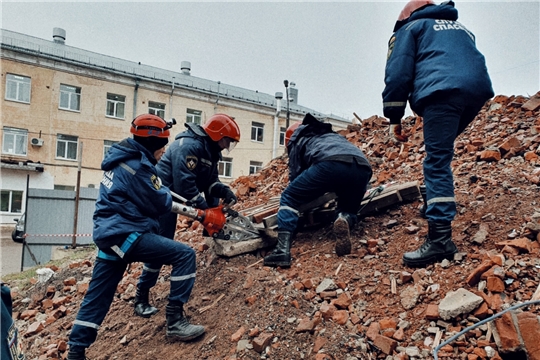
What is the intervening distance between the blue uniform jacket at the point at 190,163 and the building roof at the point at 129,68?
759 inches

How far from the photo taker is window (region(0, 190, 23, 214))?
1900 centimetres

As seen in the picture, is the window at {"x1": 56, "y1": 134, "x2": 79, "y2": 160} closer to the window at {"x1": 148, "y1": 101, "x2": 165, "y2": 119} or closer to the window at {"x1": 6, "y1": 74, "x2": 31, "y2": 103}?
the window at {"x1": 6, "y1": 74, "x2": 31, "y2": 103}

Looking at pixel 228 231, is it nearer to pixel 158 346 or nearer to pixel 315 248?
pixel 315 248

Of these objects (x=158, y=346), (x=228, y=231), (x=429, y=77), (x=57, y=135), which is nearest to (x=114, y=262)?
(x=158, y=346)

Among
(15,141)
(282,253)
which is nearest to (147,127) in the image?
(282,253)

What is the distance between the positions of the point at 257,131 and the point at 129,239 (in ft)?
76.5

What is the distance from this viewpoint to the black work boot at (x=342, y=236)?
3.56 metres

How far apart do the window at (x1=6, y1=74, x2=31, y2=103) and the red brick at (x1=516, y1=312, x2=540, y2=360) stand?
2243 cm

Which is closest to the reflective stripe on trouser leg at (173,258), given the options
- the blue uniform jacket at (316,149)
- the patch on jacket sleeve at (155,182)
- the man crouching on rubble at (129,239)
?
the man crouching on rubble at (129,239)

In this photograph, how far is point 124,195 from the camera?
10.1ft

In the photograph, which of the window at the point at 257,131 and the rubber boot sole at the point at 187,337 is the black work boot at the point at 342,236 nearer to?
the rubber boot sole at the point at 187,337

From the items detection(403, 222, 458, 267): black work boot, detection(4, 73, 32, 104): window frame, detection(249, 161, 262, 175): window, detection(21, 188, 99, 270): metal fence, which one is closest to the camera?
detection(403, 222, 458, 267): black work boot

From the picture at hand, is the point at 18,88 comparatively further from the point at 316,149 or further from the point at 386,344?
the point at 386,344

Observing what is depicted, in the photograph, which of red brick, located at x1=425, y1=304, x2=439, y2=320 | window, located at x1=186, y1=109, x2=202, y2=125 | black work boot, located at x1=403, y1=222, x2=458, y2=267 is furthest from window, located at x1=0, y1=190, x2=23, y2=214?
red brick, located at x1=425, y1=304, x2=439, y2=320
